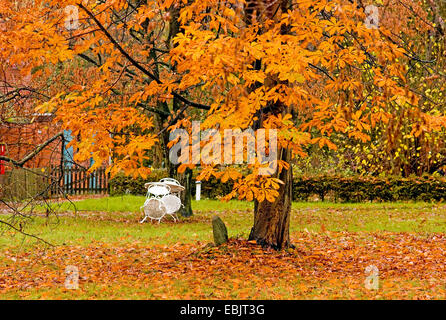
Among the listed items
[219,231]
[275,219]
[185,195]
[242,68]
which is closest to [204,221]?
[185,195]

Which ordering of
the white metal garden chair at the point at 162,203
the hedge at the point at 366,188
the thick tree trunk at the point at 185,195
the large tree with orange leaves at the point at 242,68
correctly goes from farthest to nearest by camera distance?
1. the hedge at the point at 366,188
2. the thick tree trunk at the point at 185,195
3. the white metal garden chair at the point at 162,203
4. the large tree with orange leaves at the point at 242,68

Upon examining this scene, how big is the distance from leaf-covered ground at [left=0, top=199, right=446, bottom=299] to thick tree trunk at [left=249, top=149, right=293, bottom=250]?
0.65 feet

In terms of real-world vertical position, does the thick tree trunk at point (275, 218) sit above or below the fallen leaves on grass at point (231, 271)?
above

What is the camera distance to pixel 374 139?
75.2 feet

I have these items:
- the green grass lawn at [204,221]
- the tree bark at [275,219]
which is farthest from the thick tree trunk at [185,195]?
the tree bark at [275,219]

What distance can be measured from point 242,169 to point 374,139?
17.5 ft

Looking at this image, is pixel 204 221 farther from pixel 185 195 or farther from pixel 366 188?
pixel 366 188

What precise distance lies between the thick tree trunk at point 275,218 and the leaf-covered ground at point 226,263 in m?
0.20

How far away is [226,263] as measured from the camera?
29.5ft

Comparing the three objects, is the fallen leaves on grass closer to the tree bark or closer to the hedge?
the tree bark

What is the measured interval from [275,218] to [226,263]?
1148mm

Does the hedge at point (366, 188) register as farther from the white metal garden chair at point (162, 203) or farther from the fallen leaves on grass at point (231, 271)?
the fallen leaves on grass at point (231, 271)

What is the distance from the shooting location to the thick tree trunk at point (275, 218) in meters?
9.45

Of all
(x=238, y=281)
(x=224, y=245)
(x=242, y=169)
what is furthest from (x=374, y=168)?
(x=238, y=281)
